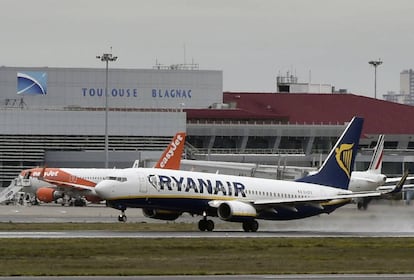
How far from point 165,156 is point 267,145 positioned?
195ft

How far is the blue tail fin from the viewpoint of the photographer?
75625 mm

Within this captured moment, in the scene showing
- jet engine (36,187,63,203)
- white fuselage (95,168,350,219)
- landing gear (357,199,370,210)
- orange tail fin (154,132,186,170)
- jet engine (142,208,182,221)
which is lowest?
jet engine (36,187,63,203)

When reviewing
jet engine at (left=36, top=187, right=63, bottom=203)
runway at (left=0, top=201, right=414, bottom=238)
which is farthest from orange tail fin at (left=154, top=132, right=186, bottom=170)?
runway at (left=0, top=201, right=414, bottom=238)

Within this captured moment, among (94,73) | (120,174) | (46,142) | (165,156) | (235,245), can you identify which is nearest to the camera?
(235,245)

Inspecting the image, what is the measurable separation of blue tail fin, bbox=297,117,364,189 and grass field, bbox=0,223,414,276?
12583 millimetres

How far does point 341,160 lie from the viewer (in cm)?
7575

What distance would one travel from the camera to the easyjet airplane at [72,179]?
380 feet

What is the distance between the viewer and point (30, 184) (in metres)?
127

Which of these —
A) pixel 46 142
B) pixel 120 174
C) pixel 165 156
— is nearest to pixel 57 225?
pixel 120 174

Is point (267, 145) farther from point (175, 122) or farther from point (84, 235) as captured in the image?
point (84, 235)

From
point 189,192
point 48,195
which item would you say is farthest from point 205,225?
point 48,195

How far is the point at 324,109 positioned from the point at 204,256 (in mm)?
135670

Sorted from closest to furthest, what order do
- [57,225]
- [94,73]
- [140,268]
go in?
1. [140,268]
2. [57,225]
3. [94,73]

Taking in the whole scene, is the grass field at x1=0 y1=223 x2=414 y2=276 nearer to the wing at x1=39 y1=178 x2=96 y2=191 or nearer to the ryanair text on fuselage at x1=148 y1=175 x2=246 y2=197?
the ryanair text on fuselage at x1=148 y1=175 x2=246 y2=197
